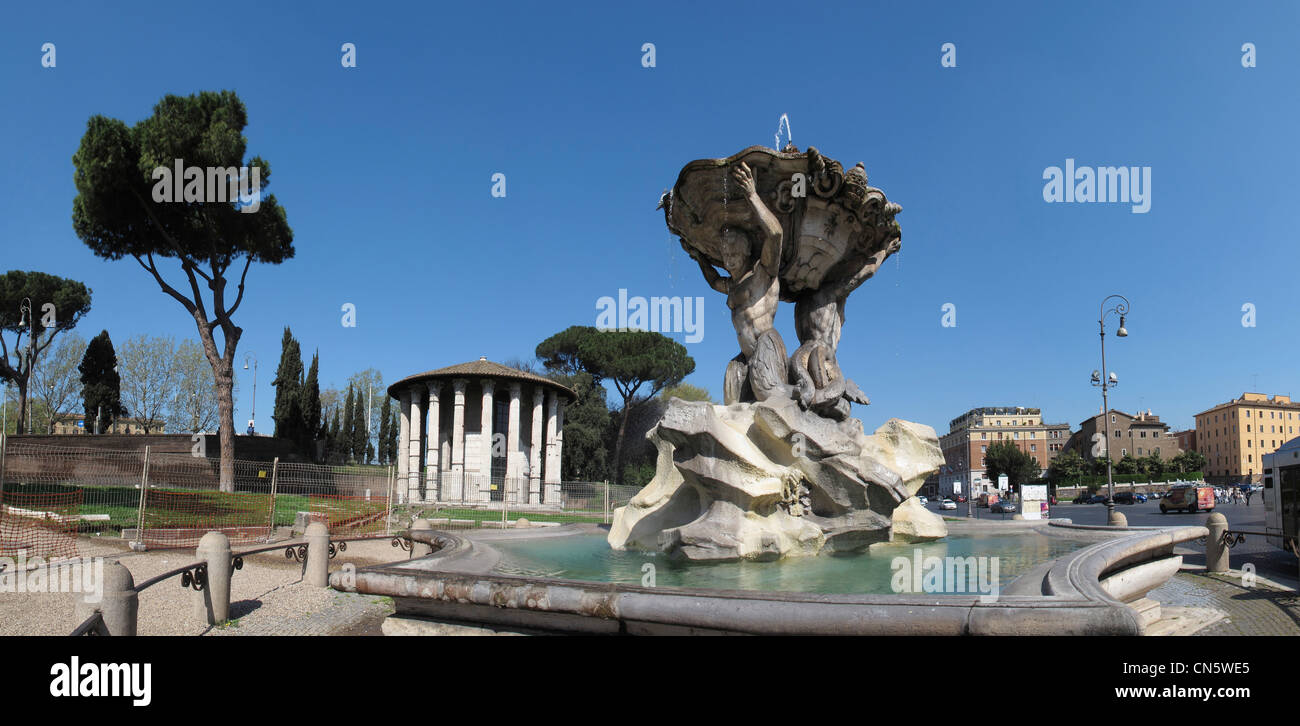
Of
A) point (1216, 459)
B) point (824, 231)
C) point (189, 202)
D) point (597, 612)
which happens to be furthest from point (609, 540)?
point (1216, 459)

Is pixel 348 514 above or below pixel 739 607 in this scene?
below

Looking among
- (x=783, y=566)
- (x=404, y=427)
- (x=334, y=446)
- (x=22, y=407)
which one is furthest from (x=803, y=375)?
(x=334, y=446)

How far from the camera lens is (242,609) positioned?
25.8 ft

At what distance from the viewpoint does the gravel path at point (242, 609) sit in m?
6.68

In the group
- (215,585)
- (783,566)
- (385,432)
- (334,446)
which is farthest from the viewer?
(385,432)

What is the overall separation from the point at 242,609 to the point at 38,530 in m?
8.61

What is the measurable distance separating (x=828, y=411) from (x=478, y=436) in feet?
101

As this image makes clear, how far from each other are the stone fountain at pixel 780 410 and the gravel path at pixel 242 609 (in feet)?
10.4

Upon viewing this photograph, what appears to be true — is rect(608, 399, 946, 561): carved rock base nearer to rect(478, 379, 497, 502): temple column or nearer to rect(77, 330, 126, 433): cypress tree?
rect(478, 379, 497, 502): temple column

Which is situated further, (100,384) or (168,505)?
(100,384)

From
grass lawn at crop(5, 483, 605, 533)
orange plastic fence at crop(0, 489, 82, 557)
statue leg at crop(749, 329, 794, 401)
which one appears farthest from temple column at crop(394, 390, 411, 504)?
statue leg at crop(749, 329, 794, 401)

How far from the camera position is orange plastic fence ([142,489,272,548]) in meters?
13.8

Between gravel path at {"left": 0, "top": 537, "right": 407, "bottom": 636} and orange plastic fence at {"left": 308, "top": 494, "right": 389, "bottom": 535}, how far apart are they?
20.3 feet

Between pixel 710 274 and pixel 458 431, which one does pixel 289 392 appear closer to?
pixel 458 431
